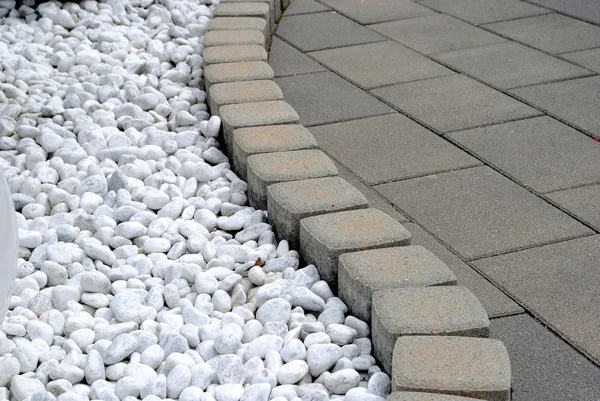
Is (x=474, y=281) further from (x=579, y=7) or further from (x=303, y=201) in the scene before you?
(x=579, y=7)

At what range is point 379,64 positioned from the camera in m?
4.16

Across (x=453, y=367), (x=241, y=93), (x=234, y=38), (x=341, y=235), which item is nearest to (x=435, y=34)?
(x=234, y=38)

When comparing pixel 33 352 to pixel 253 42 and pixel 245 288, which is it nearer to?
pixel 245 288

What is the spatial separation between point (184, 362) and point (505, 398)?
0.69 metres

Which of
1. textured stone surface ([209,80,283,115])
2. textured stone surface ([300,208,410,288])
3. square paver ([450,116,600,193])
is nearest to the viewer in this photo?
textured stone surface ([300,208,410,288])

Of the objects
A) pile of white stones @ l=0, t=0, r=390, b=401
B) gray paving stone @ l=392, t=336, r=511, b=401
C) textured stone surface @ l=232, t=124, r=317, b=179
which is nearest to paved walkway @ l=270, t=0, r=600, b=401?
gray paving stone @ l=392, t=336, r=511, b=401

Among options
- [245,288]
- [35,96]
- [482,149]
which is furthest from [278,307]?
[35,96]

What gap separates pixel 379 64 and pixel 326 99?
0.49 m

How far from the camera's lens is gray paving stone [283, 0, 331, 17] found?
197 inches

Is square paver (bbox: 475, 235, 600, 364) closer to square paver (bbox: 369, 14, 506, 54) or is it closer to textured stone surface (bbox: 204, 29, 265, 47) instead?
textured stone surface (bbox: 204, 29, 265, 47)

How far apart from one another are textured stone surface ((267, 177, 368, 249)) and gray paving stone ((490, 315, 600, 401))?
0.52m

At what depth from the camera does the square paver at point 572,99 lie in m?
3.47

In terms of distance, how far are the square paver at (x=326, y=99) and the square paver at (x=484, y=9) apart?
1138 millimetres

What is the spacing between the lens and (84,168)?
115 inches
